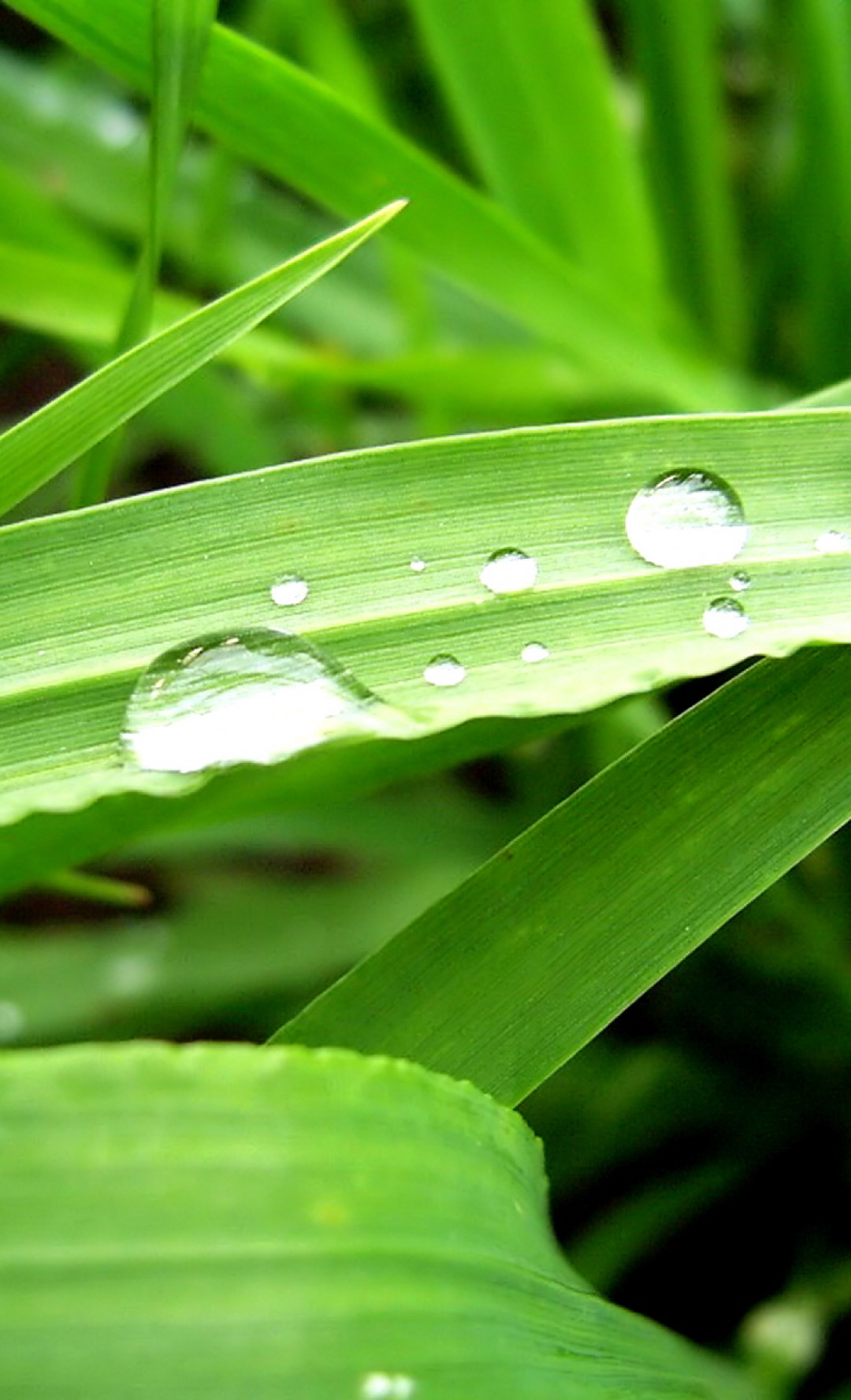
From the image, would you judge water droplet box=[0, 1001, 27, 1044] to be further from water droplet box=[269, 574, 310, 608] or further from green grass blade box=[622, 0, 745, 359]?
green grass blade box=[622, 0, 745, 359]

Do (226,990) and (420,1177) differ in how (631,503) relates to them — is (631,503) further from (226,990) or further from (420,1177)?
(226,990)

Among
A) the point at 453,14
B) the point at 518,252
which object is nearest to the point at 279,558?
the point at 518,252

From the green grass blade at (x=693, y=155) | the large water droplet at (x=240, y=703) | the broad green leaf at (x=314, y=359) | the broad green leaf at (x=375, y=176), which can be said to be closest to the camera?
the large water droplet at (x=240, y=703)

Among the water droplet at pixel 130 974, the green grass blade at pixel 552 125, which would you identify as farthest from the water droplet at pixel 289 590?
the water droplet at pixel 130 974

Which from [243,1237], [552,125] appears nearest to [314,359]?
[552,125]

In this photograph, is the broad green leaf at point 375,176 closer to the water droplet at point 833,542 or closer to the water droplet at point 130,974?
the water droplet at point 833,542

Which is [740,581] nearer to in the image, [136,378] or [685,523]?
[685,523]

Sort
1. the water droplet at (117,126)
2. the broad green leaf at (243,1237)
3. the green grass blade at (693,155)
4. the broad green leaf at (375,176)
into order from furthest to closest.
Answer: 1. the water droplet at (117,126)
2. the green grass blade at (693,155)
3. the broad green leaf at (375,176)
4. the broad green leaf at (243,1237)
